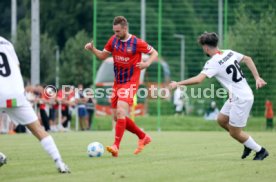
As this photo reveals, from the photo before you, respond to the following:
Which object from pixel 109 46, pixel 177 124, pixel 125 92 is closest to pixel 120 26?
pixel 109 46

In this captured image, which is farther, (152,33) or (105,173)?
(152,33)

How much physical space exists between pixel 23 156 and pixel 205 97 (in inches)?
694

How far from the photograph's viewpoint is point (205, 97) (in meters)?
30.7

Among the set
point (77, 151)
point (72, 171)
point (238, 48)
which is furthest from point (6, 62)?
point (238, 48)

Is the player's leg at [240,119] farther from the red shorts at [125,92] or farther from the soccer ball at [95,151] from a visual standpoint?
the soccer ball at [95,151]

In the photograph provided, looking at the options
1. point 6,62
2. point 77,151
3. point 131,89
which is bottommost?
point 77,151

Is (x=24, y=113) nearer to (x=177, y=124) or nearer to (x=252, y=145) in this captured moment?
(x=252, y=145)

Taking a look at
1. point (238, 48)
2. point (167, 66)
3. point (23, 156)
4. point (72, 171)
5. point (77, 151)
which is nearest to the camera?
point (72, 171)

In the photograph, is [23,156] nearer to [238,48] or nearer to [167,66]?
[238,48]

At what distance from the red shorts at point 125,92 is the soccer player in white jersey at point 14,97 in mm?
4096

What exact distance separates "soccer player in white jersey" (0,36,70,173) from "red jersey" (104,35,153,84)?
4373mm

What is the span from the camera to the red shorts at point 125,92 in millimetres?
14001

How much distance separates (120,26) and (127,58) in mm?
642

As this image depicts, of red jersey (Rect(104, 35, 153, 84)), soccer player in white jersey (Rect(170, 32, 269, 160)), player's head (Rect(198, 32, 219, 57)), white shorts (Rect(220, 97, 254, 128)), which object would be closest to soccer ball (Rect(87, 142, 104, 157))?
red jersey (Rect(104, 35, 153, 84))
